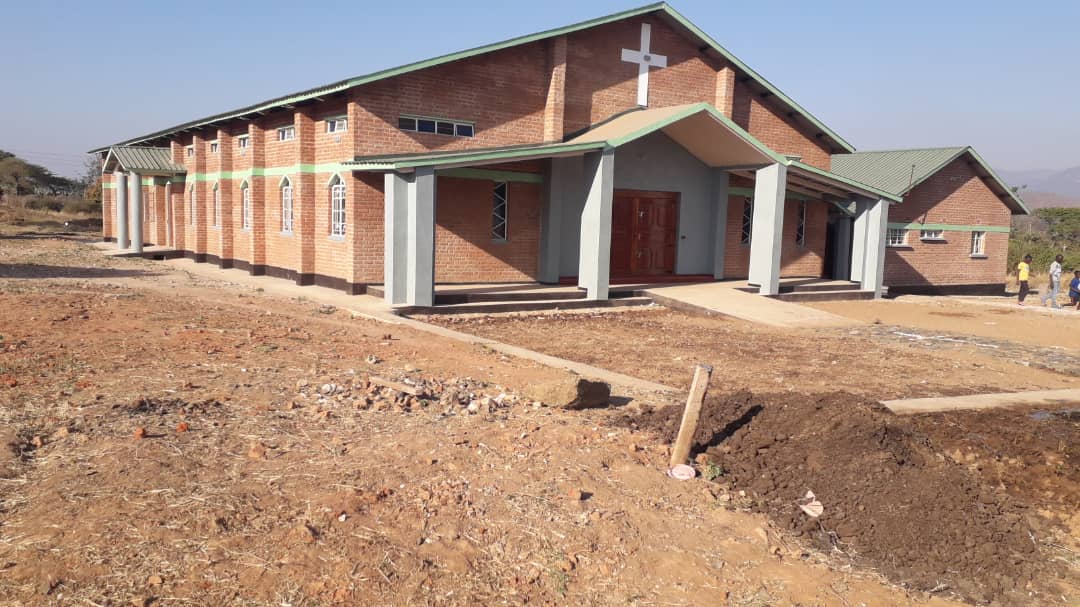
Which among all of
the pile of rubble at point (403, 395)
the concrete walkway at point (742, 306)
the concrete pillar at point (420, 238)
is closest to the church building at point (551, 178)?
the concrete pillar at point (420, 238)

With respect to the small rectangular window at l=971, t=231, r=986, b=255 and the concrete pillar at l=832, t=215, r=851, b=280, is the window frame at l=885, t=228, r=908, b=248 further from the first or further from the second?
the small rectangular window at l=971, t=231, r=986, b=255

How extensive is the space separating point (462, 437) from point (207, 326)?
20.6 ft

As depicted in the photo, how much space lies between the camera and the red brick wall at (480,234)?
693 inches

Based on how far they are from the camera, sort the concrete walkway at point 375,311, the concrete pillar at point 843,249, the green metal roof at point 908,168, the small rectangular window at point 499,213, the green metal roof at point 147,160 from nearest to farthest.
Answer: the concrete walkway at point 375,311
the small rectangular window at point 499,213
the concrete pillar at point 843,249
the green metal roof at point 908,168
the green metal roof at point 147,160

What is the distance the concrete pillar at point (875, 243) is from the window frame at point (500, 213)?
31.9 ft

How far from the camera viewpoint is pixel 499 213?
1847 cm

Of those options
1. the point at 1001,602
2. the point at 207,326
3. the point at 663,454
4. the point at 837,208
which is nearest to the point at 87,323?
the point at 207,326

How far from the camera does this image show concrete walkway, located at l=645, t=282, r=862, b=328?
52.6 ft

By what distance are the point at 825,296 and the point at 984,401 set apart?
11615mm

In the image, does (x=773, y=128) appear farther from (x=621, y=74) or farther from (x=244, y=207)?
(x=244, y=207)

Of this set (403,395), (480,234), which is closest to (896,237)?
(480,234)

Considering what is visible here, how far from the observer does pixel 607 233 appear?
16969 millimetres

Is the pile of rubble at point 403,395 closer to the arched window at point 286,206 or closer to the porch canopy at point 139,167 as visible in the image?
the arched window at point 286,206

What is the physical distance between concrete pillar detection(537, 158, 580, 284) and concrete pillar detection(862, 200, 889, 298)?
8125mm
